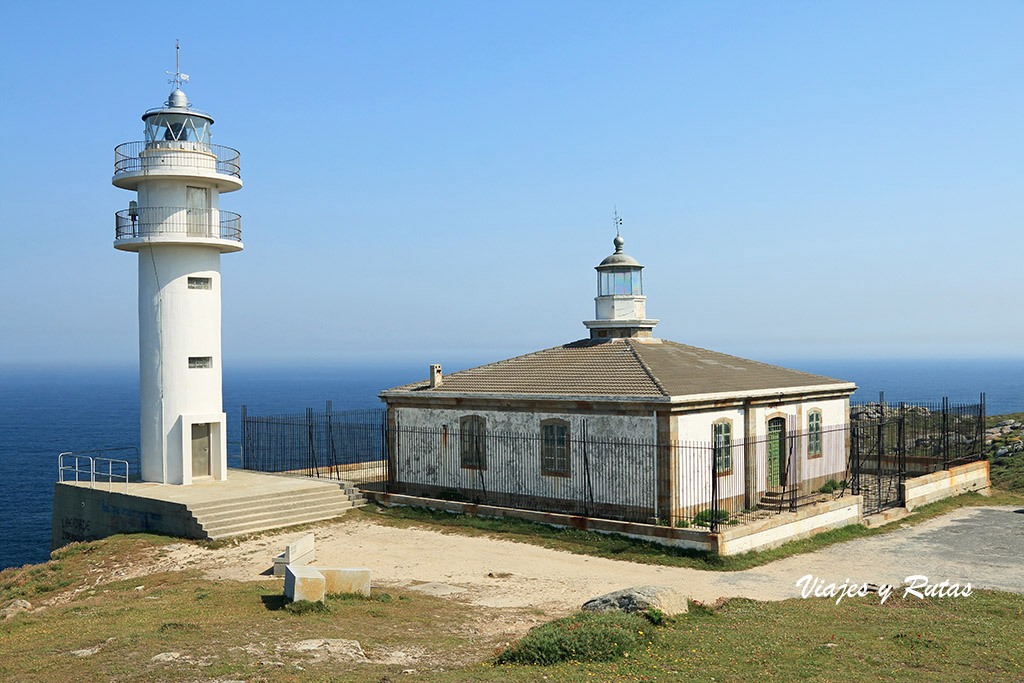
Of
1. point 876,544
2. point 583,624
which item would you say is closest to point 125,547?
point 583,624

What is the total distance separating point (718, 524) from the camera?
64.5ft

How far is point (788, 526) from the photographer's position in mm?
19422

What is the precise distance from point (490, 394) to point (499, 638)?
11228 mm

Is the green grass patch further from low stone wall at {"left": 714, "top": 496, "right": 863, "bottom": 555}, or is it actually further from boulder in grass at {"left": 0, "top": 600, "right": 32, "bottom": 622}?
boulder in grass at {"left": 0, "top": 600, "right": 32, "bottom": 622}

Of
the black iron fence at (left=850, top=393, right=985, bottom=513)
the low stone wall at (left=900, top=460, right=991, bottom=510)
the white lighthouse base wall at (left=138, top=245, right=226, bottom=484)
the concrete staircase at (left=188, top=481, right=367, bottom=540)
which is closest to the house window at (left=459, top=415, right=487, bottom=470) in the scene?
the concrete staircase at (left=188, top=481, right=367, bottom=540)

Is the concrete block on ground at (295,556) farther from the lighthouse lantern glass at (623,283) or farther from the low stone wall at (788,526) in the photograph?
the lighthouse lantern glass at (623,283)

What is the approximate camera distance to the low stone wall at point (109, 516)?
2138 centimetres

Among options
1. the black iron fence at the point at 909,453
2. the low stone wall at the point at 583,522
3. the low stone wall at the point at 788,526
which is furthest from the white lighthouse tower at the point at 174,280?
the black iron fence at the point at 909,453

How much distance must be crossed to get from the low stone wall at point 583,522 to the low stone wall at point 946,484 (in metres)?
8.52

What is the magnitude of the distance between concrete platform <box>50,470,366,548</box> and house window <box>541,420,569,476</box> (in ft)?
20.5

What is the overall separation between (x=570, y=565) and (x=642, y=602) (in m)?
5.70

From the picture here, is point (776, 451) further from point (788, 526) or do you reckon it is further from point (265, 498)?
point (265, 498)

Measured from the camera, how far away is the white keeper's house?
20219 mm

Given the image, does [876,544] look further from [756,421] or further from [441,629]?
[441,629]
